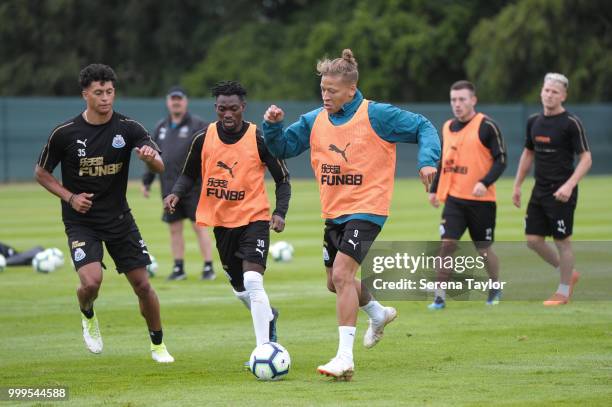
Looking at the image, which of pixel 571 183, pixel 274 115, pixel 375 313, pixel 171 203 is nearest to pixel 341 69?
pixel 274 115

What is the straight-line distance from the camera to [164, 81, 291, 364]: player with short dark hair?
903cm

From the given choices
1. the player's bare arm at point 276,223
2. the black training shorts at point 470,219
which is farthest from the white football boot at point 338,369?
the black training shorts at point 470,219

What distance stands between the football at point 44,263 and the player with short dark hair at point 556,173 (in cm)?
688

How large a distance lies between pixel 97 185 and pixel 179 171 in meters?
6.05

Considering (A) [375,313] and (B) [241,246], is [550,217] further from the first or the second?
(B) [241,246]

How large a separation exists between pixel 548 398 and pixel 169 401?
2.44 meters

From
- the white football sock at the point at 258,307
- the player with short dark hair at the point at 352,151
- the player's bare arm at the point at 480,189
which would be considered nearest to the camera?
the player with short dark hair at the point at 352,151

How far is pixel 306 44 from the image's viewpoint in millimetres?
49688

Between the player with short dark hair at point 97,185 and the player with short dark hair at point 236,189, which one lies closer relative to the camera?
the player with short dark hair at point 97,185

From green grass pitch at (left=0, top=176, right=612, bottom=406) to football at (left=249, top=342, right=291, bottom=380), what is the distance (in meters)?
0.07

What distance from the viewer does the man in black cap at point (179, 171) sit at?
14.9 m

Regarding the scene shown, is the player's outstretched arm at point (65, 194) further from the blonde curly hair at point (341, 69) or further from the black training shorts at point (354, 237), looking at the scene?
the blonde curly hair at point (341, 69)

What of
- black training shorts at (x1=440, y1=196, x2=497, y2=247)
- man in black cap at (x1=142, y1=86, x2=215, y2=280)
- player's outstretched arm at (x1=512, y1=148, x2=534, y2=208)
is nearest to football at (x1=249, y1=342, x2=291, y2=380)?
black training shorts at (x1=440, y1=196, x2=497, y2=247)

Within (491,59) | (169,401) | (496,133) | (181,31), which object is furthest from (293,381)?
(181,31)
